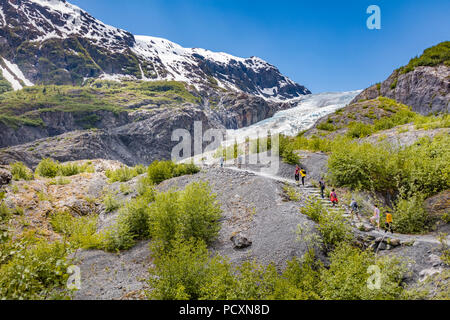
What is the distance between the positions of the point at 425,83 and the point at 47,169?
4006 cm

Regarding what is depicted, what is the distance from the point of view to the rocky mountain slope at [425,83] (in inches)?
1000

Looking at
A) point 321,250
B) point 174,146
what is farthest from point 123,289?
point 174,146

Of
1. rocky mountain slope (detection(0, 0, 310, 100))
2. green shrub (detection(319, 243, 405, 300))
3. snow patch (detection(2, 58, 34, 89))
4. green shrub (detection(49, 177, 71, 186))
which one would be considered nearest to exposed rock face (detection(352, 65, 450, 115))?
green shrub (detection(319, 243, 405, 300))

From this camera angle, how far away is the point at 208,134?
102062 mm

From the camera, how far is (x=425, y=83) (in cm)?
2759

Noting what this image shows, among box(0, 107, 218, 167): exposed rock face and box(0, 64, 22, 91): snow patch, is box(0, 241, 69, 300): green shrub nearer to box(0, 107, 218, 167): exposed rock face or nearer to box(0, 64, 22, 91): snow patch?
box(0, 107, 218, 167): exposed rock face

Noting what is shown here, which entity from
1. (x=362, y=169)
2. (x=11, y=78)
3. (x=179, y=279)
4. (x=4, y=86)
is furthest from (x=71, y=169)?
(x=11, y=78)

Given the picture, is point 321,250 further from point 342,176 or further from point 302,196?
point 342,176

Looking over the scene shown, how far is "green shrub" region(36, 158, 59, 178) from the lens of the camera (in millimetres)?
19312

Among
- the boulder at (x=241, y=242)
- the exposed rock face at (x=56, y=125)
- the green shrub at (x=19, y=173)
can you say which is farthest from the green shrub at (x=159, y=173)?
the exposed rock face at (x=56, y=125)

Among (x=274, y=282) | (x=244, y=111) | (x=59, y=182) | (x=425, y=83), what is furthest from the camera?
(x=244, y=111)

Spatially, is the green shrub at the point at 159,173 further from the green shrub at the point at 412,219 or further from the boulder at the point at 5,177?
the green shrub at the point at 412,219

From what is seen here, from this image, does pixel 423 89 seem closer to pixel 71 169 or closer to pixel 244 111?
pixel 71 169

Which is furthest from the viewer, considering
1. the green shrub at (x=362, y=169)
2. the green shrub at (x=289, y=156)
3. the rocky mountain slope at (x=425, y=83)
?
the rocky mountain slope at (x=425, y=83)
